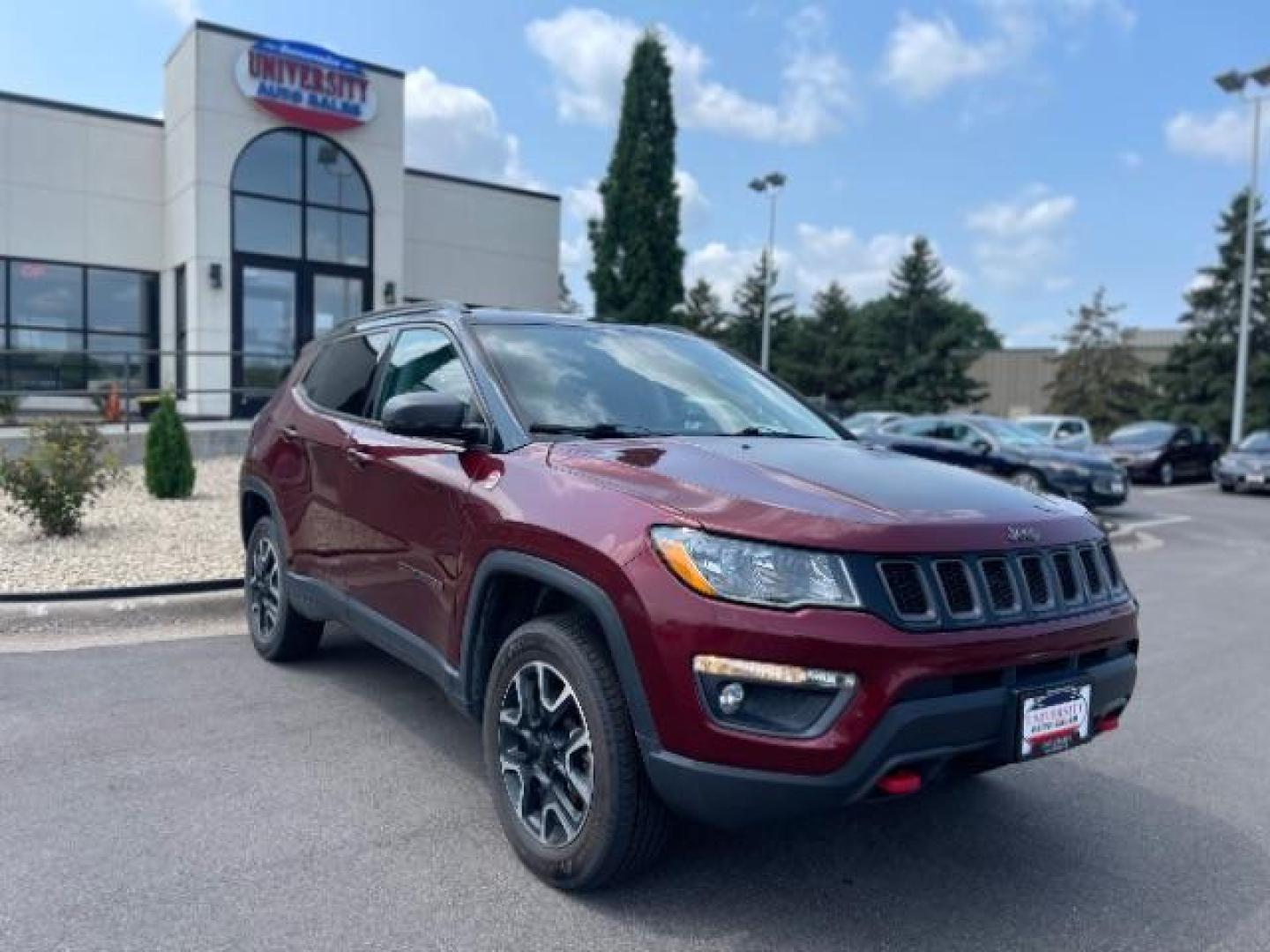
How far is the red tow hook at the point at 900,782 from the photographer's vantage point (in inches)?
104

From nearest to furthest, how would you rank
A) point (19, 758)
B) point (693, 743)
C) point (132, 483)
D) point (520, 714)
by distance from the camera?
point (693, 743)
point (520, 714)
point (19, 758)
point (132, 483)

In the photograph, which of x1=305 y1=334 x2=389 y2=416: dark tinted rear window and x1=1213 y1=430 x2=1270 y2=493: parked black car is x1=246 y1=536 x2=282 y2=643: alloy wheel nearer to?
x1=305 y1=334 x2=389 y2=416: dark tinted rear window

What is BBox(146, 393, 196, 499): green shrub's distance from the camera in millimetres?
10570

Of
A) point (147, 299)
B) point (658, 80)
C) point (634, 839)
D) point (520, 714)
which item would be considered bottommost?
point (634, 839)

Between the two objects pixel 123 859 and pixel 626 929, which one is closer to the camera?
pixel 626 929

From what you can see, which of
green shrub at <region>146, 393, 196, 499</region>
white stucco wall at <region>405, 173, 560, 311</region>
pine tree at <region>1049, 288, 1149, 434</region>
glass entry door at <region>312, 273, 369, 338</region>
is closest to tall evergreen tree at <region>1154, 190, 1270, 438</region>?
pine tree at <region>1049, 288, 1149, 434</region>

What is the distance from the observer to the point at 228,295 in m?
18.2

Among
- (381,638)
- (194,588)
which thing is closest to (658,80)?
(194,588)

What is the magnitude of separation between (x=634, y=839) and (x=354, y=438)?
92.0 inches

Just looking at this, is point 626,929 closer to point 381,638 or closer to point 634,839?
point 634,839

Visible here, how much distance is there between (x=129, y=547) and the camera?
25.9 feet

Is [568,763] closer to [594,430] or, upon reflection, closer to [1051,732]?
[594,430]

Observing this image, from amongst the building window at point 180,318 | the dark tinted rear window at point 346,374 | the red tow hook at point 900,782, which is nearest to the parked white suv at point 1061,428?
the building window at point 180,318

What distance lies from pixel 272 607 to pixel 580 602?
9.90ft
